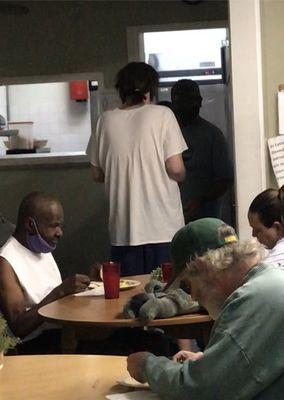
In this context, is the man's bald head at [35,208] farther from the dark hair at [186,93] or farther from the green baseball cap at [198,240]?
the dark hair at [186,93]

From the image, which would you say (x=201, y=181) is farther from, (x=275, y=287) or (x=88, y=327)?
(x=275, y=287)

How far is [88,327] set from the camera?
240 cm

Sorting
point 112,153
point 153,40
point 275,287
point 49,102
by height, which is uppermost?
point 153,40

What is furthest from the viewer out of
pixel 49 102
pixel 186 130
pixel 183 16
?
pixel 49 102

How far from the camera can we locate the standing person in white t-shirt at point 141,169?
3.48 m

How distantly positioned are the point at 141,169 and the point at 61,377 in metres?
1.76

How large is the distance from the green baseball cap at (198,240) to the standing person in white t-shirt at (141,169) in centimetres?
181

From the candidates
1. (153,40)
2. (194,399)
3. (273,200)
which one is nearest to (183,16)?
(153,40)

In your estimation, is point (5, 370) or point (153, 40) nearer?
point (5, 370)

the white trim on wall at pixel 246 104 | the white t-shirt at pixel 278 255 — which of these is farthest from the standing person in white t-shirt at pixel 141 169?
the white t-shirt at pixel 278 255

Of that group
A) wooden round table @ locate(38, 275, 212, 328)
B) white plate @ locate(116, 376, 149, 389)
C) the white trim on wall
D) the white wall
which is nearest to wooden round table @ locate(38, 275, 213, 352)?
wooden round table @ locate(38, 275, 212, 328)

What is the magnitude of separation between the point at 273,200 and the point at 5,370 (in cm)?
147

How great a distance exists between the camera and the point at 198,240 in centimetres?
163

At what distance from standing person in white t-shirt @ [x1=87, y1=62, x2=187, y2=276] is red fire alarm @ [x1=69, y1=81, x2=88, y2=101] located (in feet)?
8.77
